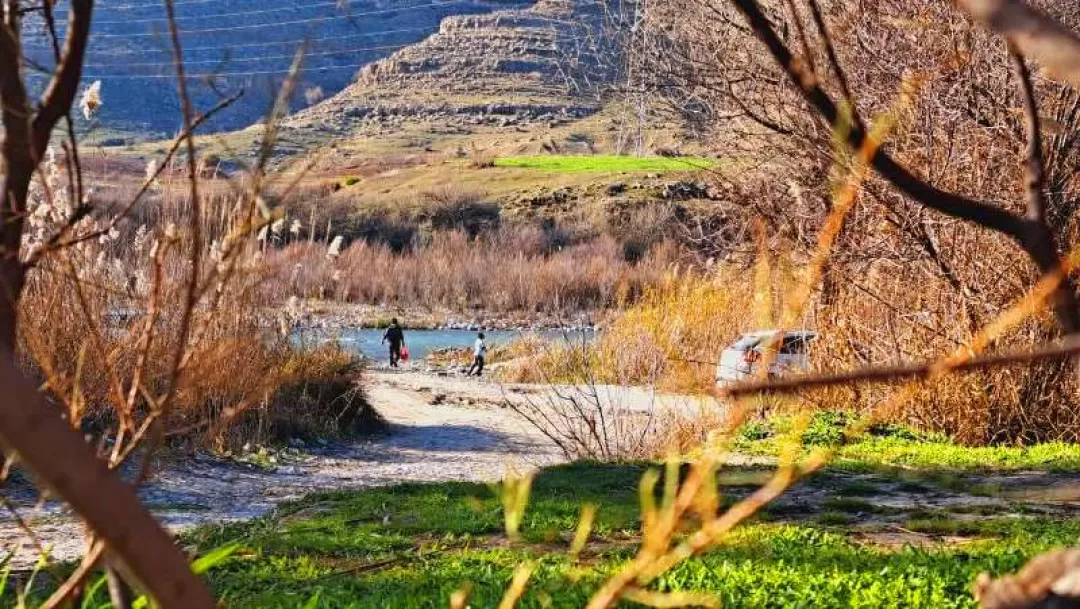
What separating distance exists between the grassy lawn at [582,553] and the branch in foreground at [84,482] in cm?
293

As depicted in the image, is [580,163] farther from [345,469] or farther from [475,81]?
[345,469]

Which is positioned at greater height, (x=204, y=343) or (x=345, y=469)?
(x=204, y=343)

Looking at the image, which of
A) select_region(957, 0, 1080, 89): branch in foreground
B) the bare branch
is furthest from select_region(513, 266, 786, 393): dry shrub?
select_region(957, 0, 1080, 89): branch in foreground

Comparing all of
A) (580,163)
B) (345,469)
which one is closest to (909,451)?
(345,469)

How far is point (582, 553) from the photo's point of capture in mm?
5785

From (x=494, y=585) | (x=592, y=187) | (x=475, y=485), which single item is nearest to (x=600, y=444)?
(x=475, y=485)

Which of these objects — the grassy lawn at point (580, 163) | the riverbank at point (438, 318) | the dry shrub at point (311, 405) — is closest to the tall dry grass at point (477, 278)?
the riverbank at point (438, 318)

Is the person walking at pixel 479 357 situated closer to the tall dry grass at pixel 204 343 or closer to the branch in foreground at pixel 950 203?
the tall dry grass at pixel 204 343

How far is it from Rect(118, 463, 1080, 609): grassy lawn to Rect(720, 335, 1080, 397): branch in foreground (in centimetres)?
267

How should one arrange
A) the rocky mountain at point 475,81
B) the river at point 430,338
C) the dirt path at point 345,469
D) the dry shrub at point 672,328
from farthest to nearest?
the rocky mountain at point 475,81, the river at point 430,338, the dry shrub at point 672,328, the dirt path at point 345,469

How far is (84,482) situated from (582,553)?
5.32 m

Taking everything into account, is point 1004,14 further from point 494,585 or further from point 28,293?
point 28,293

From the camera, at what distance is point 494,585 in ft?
15.9

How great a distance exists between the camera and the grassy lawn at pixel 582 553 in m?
4.63
